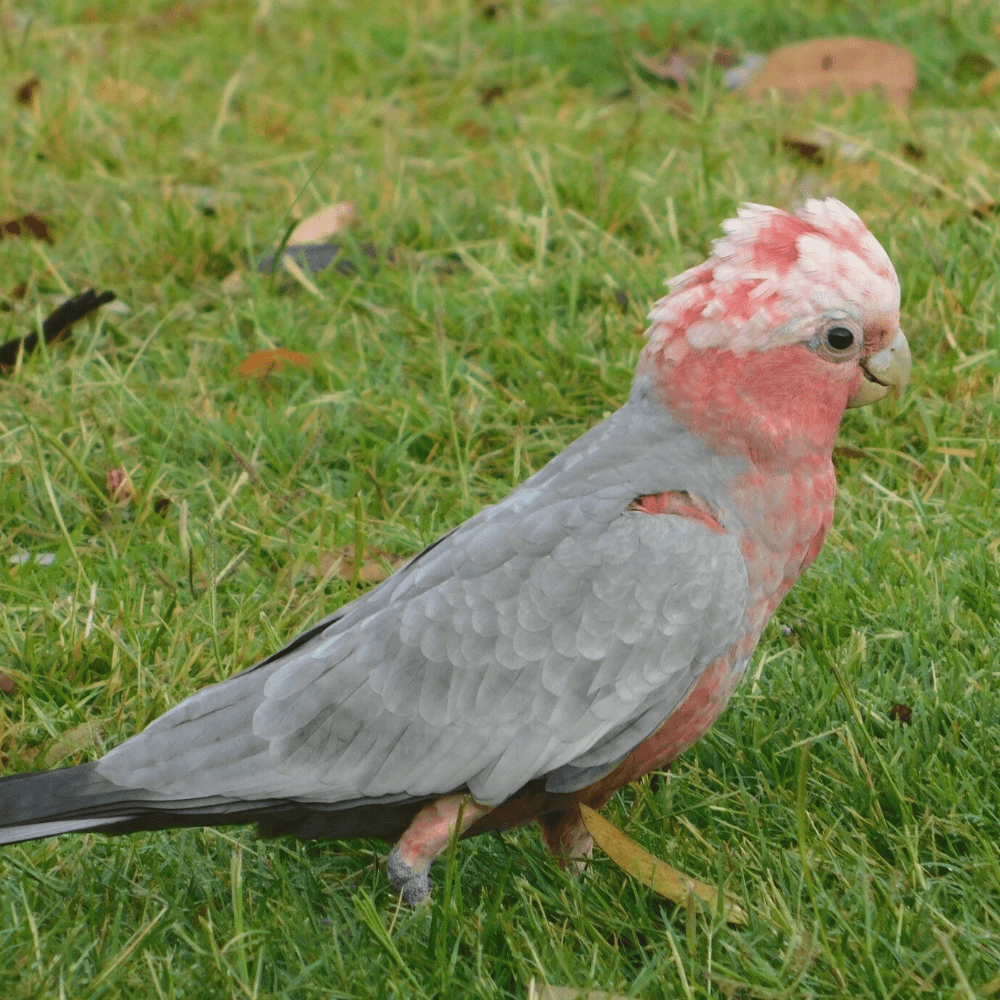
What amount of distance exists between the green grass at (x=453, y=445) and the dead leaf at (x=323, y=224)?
7 centimetres

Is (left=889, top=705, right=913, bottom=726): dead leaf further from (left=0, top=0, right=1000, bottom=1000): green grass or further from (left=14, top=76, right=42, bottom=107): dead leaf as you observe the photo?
(left=14, top=76, right=42, bottom=107): dead leaf

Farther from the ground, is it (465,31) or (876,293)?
(876,293)

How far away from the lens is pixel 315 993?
230 centimetres

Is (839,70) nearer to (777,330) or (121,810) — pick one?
(777,330)

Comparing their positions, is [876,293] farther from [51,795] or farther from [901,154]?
[901,154]

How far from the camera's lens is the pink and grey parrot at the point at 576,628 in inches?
95.0

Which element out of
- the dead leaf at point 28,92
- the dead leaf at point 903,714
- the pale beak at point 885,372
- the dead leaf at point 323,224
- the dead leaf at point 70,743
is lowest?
the dead leaf at point 903,714

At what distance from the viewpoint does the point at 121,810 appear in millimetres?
2385

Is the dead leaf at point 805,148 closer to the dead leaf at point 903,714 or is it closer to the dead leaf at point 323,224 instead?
the dead leaf at point 323,224

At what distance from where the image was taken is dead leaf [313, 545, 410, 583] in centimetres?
344

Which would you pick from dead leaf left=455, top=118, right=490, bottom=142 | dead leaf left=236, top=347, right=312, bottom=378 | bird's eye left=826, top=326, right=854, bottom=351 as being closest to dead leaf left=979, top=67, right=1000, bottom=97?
dead leaf left=455, top=118, right=490, bottom=142

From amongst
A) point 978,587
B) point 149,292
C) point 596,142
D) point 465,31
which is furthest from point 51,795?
point 465,31

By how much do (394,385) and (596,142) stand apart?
6.17 ft

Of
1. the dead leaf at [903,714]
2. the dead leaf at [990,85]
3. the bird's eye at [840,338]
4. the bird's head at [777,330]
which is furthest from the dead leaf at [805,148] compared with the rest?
the dead leaf at [903,714]
